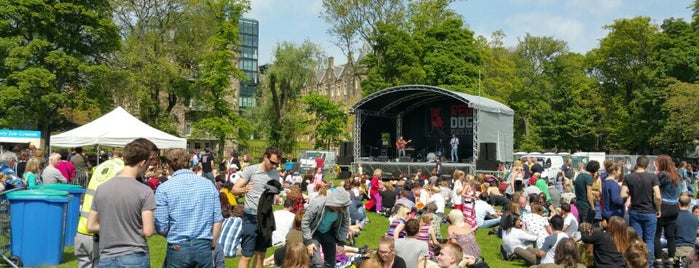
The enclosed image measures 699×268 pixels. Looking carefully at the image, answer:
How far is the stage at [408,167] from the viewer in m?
24.6

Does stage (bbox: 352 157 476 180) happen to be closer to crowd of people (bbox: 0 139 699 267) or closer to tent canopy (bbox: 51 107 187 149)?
tent canopy (bbox: 51 107 187 149)

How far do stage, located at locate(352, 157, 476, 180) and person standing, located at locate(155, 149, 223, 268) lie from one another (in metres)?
19.5

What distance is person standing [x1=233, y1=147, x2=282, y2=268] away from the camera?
6.27 meters

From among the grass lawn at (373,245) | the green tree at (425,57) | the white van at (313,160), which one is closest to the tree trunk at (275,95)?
the green tree at (425,57)

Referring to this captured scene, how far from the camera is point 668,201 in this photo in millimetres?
8180

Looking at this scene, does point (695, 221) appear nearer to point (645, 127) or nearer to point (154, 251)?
point (154, 251)

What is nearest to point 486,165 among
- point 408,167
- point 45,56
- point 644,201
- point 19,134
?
point 408,167

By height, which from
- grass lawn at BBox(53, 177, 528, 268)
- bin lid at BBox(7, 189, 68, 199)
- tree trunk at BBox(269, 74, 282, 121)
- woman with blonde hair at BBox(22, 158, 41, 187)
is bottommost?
grass lawn at BBox(53, 177, 528, 268)

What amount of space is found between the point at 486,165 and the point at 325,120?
21388 mm

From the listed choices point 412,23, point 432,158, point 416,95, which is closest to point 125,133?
point 432,158

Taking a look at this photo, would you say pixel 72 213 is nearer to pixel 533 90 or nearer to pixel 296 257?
pixel 296 257

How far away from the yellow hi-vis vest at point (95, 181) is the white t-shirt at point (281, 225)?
4266 millimetres

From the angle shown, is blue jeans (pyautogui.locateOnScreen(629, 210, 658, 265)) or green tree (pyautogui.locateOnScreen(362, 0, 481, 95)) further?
green tree (pyautogui.locateOnScreen(362, 0, 481, 95))

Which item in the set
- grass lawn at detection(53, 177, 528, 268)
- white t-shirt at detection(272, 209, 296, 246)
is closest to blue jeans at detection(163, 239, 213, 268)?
grass lawn at detection(53, 177, 528, 268)
